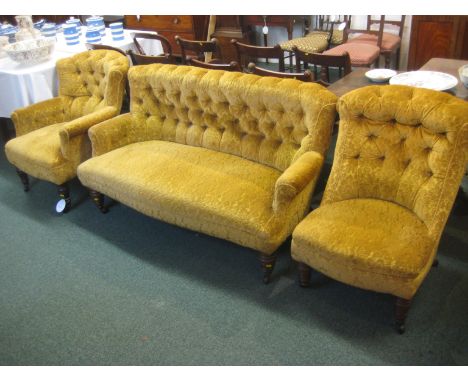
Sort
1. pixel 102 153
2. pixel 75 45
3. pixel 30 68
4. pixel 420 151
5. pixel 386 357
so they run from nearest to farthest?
pixel 386 357
pixel 420 151
pixel 102 153
pixel 30 68
pixel 75 45

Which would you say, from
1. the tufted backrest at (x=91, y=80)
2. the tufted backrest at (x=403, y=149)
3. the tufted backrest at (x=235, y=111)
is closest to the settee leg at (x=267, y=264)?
the tufted backrest at (x=403, y=149)

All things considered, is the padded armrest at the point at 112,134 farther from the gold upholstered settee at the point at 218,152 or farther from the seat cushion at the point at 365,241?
the seat cushion at the point at 365,241

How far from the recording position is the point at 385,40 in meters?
3.71

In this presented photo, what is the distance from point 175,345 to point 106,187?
39.8 inches

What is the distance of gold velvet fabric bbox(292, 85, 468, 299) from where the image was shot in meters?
1.49

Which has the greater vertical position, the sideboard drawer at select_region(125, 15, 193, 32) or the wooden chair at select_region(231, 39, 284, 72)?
the sideboard drawer at select_region(125, 15, 193, 32)

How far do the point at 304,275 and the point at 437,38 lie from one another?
2.93 metres

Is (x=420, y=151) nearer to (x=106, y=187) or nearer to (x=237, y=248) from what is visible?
(x=237, y=248)

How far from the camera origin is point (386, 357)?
1522 millimetres

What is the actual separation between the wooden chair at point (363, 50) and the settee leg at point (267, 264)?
2.04 meters

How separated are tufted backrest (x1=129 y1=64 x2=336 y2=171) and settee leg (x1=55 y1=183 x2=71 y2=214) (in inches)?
24.2

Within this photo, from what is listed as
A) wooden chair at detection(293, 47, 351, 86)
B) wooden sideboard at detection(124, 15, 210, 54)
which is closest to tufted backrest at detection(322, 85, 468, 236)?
wooden chair at detection(293, 47, 351, 86)

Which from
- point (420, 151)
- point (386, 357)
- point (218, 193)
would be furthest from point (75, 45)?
point (386, 357)

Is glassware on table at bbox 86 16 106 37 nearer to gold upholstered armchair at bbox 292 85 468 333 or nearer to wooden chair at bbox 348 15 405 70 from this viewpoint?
wooden chair at bbox 348 15 405 70
